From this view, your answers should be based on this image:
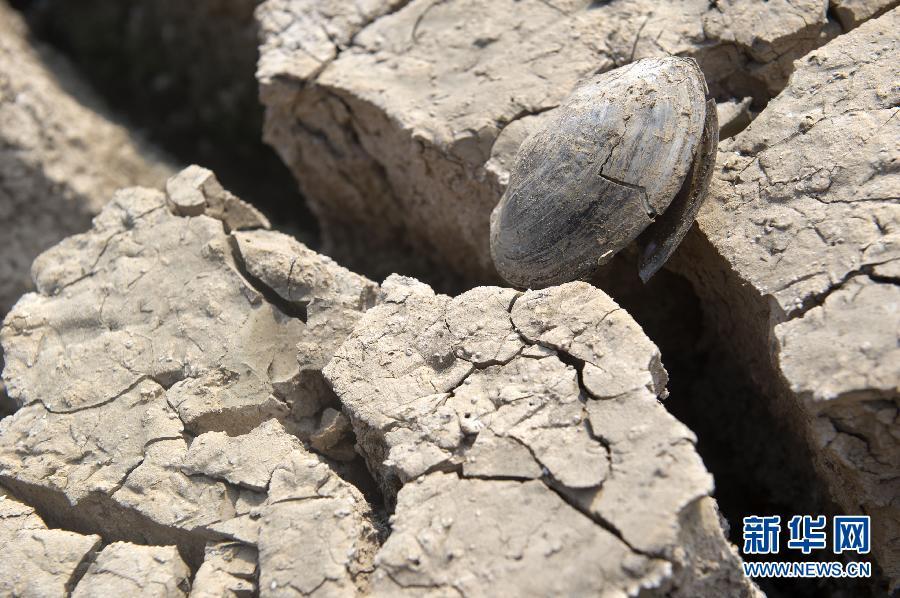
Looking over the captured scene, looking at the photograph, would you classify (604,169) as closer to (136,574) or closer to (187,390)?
(187,390)

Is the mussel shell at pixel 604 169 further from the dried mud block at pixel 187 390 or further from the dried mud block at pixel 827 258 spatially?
the dried mud block at pixel 187 390

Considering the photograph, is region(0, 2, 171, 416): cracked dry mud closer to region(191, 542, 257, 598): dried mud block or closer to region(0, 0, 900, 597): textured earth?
region(0, 0, 900, 597): textured earth

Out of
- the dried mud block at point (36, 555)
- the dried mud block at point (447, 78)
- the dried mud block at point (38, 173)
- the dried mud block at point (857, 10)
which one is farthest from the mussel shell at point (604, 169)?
the dried mud block at point (38, 173)

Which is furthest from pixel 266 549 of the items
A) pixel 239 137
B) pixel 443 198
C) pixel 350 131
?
pixel 239 137

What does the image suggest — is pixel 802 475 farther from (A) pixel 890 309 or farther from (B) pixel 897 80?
(B) pixel 897 80

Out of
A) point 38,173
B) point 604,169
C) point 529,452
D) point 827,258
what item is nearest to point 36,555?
point 529,452

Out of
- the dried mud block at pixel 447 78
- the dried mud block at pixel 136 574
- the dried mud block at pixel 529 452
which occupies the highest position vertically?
the dried mud block at pixel 447 78

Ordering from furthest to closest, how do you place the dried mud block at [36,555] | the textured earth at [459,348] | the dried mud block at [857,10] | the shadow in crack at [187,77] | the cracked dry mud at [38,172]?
the shadow in crack at [187,77], the cracked dry mud at [38,172], the dried mud block at [857,10], the dried mud block at [36,555], the textured earth at [459,348]
